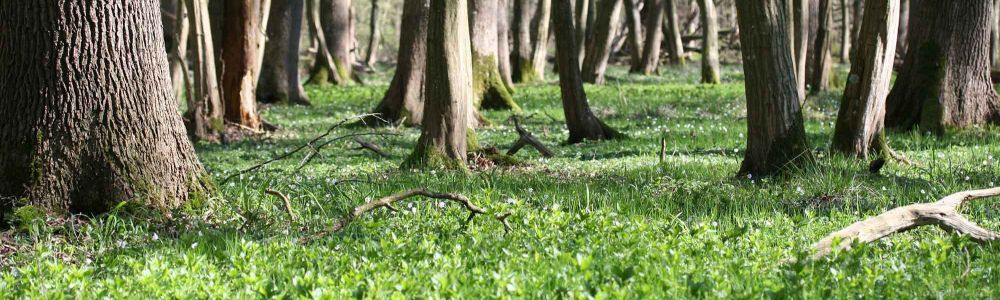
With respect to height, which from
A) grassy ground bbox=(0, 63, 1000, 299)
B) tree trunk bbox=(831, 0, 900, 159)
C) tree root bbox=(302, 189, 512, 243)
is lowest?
Answer: grassy ground bbox=(0, 63, 1000, 299)

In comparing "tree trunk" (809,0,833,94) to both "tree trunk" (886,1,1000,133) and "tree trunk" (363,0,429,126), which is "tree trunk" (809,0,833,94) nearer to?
"tree trunk" (886,1,1000,133)

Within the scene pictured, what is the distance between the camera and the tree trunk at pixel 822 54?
69.1 ft

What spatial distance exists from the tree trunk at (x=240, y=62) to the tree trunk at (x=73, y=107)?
9816mm

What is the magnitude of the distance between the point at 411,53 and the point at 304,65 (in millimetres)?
21767

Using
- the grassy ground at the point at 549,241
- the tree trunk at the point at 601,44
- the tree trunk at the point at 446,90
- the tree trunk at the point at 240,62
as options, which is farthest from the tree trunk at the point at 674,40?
the tree trunk at the point at 446,90

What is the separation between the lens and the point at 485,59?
19078 mm

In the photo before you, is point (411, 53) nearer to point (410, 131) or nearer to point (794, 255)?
point (410, 131)

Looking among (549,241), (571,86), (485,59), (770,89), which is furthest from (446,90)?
(485,59)

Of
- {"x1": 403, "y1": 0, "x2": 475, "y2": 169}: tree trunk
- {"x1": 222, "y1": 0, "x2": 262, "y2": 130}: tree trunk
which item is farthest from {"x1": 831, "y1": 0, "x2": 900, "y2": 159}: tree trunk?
{"x1": 222, "y1": 0, "x2": 262, "y2": 130}: tree trunk

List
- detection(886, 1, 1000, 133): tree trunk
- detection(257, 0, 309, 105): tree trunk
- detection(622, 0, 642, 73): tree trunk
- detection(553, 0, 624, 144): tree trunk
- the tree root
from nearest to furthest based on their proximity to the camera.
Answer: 1. the tree root
2. detection(553, 0, 624, 144): tree trunk
3. detection(886, 1, 1000, 133): tree trunk
4. detection(257, 0, 309, 105): tree trunk
5. detection(622, 0, 642, 73): tree trunk

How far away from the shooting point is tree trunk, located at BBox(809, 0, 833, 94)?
21.1 metres

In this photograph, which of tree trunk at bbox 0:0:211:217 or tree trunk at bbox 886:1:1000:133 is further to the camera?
tree trunk at bbox 886:1:1000:133

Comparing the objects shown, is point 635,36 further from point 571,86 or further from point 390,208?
point 390,208

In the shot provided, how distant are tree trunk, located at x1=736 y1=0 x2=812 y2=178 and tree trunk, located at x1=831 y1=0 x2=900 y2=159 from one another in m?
1.04
